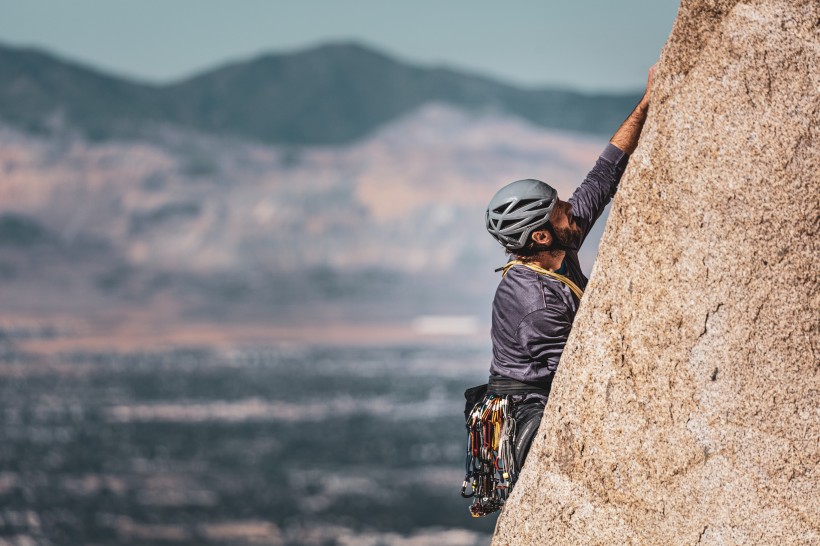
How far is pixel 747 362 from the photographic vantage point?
5133mm

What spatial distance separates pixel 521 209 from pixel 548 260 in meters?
0.31

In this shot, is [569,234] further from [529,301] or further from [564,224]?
[529,301]

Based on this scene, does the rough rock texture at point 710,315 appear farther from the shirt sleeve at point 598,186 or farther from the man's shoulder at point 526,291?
the shirt sleeve at point 598,186

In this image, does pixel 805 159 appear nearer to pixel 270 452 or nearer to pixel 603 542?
pixel 603 542

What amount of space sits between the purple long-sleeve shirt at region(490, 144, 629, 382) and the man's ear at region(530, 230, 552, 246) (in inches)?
5.6

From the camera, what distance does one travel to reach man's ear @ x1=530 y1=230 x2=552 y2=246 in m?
5.77

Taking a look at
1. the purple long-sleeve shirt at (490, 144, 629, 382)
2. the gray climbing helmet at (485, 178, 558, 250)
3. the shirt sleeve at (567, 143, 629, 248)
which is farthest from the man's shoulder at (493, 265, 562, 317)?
the shirt sleeve at (567, 143, 629, 248)

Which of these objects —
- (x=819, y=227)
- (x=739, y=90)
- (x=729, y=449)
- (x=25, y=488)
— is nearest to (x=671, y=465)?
(x=729, y=449)

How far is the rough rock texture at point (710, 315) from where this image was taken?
5109 mm

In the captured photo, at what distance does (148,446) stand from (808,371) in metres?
129

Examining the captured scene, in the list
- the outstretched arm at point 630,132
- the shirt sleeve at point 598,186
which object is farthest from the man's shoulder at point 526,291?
the outstretched arm at point 630,132

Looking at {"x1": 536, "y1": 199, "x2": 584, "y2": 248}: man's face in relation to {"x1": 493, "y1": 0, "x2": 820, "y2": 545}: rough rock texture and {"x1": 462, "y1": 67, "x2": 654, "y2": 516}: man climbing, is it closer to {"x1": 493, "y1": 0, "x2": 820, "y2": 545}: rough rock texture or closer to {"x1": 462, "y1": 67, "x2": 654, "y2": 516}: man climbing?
{"x1": 462, "y1": 67, "x2": 654, "y2": 516}: man climbing

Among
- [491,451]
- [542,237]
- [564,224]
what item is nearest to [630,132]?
[564,224]

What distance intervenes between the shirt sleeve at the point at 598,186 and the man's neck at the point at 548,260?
0.20 meters
